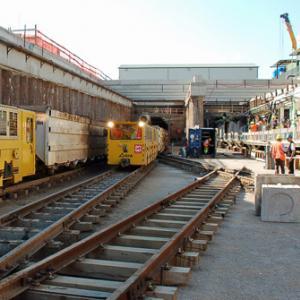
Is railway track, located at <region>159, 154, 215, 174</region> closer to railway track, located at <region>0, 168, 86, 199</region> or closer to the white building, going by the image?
railway track, located at <region>0, 168, 86, 199</region>

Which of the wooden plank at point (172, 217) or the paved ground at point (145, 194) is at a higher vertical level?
the wooden plank at point (172, 217)

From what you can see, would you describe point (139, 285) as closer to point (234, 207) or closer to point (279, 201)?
point (279, 201)

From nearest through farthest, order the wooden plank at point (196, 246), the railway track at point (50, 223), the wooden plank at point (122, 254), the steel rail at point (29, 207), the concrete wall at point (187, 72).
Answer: the wooden plank at point (122, 254) < the railway track at point (50, 223) < the wooden plank at point (196, 246) < the steel rail at point (29, 207) < the concrete wall at point (187, 72)

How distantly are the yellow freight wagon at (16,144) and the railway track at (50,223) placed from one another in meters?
1.61

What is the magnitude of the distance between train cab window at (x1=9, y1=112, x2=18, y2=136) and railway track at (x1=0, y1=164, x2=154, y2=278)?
227cm

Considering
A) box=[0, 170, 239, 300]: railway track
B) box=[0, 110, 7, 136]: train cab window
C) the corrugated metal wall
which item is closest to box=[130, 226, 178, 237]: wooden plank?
box=[0, 170, 239, 300]: railway track

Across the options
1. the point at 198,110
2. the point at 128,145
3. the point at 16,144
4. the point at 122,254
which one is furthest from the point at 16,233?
the point at 198,110

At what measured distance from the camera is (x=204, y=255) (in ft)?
21.4

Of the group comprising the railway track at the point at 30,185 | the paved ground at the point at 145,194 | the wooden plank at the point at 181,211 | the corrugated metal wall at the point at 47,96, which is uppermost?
the corrugated metal wall at the point at 47,96

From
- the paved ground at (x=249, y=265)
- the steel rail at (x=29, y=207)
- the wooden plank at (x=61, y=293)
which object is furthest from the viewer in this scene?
the steel rail at (x=29, y=207)

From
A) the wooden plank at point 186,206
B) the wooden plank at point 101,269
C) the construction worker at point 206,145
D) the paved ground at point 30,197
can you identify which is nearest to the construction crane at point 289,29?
the construction worker at point 206,145

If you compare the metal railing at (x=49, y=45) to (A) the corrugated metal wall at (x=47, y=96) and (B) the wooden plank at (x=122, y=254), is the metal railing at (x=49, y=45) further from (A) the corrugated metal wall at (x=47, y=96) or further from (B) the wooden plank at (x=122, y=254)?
(B) the wooden plank at (x=122, y=254)

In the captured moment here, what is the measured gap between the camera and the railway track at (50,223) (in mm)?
6050

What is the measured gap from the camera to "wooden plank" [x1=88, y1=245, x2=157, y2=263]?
5.68 m
